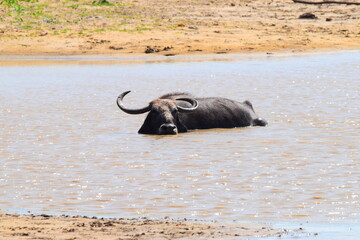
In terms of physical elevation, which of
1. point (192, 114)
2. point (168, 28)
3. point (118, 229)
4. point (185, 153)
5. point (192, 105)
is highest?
point (118, 229)

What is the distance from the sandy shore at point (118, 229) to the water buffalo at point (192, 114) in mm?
5895

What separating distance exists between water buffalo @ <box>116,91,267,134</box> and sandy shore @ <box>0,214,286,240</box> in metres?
5.90

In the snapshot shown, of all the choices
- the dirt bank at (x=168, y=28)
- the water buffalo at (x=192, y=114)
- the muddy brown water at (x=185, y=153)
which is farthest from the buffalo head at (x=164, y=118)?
the dirt bank at (x=168, y=28)

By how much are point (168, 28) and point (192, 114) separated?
15.7 meters

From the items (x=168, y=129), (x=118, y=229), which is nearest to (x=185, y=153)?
(x=168, y=129)

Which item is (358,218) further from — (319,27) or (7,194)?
(319,27)

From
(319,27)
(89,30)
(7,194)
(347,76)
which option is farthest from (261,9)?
(7,194)

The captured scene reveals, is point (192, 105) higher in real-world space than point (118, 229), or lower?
lower

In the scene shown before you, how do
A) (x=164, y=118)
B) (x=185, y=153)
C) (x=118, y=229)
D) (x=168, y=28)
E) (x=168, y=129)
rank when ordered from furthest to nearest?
(x=168, y=28) → (x=164, y=118) → (x=168, y=129) → (x=185, y=153) → (x=118, y=229)

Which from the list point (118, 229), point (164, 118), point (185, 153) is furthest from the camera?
point (164, 118)

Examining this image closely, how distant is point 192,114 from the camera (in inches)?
537

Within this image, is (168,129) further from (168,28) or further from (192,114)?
(168,28)

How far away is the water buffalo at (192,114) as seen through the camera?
13273 mm

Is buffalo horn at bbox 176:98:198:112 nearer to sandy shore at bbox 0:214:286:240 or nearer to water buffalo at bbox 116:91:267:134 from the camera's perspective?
water buffalo at bbox 116:91:267:134
